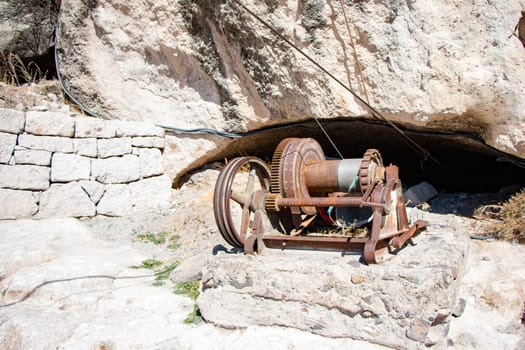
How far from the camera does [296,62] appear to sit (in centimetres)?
455

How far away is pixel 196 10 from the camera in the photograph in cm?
496

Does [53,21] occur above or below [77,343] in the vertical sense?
above

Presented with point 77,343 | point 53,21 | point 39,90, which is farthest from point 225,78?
point 77,343

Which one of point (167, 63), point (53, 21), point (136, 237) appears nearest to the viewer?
point (136, 237)

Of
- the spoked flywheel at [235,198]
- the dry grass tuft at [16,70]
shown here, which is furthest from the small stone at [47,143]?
the spoked flywheel at [235,198]

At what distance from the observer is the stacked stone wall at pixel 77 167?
4.45 meters

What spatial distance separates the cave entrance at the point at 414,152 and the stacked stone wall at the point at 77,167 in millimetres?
1085

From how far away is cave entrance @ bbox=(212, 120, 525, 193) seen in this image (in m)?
4.97

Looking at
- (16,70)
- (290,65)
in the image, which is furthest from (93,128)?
(290,65)

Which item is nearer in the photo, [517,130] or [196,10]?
[517,130]

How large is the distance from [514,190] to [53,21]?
21.8 ft

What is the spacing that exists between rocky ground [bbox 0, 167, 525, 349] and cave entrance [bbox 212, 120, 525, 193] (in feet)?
3.65

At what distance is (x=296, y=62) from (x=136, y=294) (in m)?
2.90

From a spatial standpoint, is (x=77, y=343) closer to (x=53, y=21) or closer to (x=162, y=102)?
(x=162, y=102)
